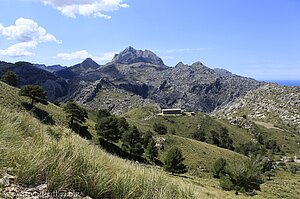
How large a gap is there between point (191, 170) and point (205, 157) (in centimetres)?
1787

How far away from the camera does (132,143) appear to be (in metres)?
90.5

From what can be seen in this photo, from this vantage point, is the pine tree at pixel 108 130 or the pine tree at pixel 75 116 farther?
the pine tree at pixel 108 130

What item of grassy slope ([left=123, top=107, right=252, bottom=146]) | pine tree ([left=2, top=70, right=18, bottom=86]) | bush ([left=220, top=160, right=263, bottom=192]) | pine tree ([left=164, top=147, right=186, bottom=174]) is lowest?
pine tree ([left=164, top=147, right=186, bottom=174])

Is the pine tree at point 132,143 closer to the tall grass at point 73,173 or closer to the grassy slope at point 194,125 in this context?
the grassy slope at point 194,125

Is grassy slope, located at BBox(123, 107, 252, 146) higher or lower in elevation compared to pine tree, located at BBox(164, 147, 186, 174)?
higher

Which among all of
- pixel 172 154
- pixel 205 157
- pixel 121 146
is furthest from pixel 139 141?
pixel 205 157

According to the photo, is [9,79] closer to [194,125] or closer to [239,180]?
[239,180]

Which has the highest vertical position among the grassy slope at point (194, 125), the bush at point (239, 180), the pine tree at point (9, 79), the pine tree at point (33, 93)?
the pine tree at point (9, 79)

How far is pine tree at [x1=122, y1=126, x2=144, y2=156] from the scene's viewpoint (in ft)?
295

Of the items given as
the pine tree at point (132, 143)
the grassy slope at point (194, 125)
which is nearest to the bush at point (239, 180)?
the pine tree at point (132, 143)

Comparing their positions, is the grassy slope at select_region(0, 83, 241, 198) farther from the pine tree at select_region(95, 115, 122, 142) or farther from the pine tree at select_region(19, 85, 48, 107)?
the pine tree at select_region(95, 115, 122, 142)

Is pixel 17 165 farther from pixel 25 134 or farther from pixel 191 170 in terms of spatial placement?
pixel 191 170

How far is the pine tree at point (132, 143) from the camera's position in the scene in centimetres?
9001

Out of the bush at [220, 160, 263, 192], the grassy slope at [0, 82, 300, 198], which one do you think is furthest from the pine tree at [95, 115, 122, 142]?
the grassy slope at [0, 82, 300, 198]
